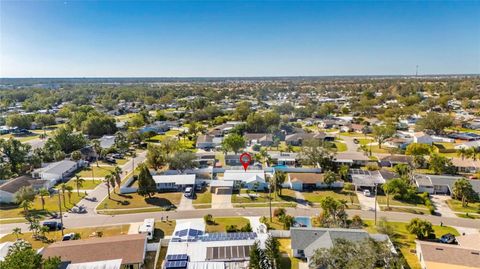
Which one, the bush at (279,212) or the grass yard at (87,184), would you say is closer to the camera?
the bush at (279,212)

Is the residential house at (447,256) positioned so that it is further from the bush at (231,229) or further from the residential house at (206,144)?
the residential house at (206,144)

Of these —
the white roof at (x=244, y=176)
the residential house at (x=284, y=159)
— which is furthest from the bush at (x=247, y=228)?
the residential house at (x=284, y=159)

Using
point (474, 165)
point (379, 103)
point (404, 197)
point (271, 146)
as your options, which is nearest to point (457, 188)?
point (404, 197)

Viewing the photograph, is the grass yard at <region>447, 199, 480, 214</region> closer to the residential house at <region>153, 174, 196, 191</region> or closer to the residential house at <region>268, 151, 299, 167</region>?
the residential house at <region>268, 151, 299, 167</region>

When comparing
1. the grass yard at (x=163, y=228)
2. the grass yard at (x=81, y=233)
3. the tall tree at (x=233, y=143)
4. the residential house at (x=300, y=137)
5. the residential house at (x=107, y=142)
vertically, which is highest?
the tall tree at (x=233, y=143)

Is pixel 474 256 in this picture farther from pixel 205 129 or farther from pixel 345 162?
pixel 205 129

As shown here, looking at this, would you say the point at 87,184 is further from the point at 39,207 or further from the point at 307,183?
the point at 307,183

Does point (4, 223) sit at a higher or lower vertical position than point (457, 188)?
lower
